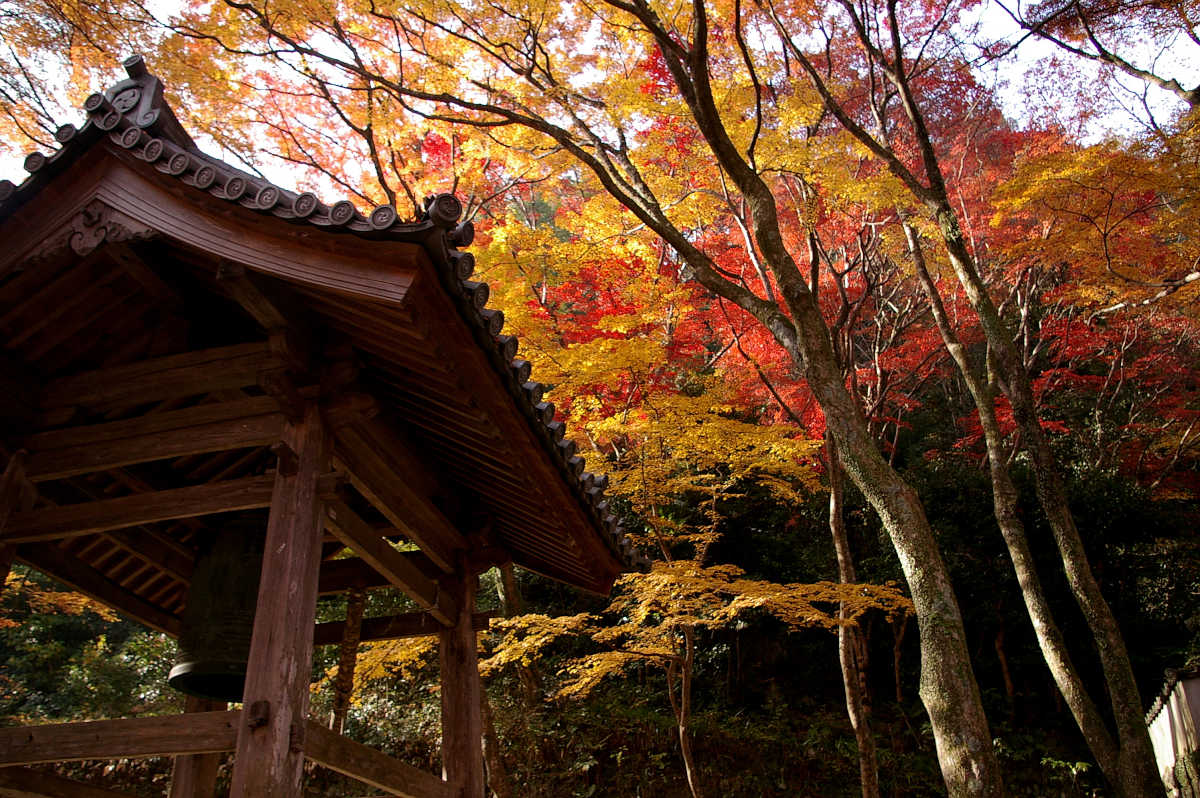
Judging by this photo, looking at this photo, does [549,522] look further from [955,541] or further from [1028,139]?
[1028,139]

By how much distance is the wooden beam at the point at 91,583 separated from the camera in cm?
426

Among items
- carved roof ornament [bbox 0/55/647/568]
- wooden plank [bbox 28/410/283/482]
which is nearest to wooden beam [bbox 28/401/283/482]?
wooden plank [bbox 28/410/283/482]

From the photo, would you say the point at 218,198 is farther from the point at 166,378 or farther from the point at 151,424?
the point at 151,424

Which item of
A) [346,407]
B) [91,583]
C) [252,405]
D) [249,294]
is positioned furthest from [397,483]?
[91,583]

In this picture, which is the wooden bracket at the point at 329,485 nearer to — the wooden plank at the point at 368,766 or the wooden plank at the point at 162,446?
the wooden plank at the point at 162,446

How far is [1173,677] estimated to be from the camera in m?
9.77

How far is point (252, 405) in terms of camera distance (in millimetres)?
3629

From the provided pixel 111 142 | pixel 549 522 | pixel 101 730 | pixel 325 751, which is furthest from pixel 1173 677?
pixel 111 142

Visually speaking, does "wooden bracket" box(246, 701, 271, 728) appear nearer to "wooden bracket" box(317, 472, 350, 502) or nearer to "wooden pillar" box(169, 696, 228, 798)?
"wooden bracket" box(317, 472, 350, 502)

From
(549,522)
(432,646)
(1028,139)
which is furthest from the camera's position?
(1028,139)

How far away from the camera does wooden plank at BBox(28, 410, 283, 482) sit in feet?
11.8

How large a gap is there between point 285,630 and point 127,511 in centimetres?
128

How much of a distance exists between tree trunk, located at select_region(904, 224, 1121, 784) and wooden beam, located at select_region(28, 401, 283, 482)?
8191mm

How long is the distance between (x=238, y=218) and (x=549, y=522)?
2.39 m
